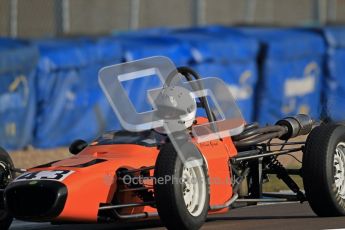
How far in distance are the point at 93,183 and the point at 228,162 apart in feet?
4.62

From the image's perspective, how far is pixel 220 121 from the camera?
9273mm

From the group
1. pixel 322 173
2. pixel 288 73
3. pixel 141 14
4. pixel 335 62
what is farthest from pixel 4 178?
pixel 141 14

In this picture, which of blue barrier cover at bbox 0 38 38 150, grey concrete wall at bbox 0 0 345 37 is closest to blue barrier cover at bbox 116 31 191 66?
grey concrete wall at bbox 0 0 345 37

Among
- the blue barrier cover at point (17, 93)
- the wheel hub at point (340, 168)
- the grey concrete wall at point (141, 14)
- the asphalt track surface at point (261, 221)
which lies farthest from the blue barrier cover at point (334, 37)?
the wheel hub at point (340, 168)

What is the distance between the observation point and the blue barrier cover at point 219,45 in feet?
59.5

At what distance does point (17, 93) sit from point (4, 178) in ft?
23.4

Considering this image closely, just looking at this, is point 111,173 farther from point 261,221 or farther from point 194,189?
point 261,221

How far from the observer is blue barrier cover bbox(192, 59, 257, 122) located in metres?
18.2

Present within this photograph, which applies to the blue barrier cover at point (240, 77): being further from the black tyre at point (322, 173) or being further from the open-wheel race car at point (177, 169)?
the black tyre at point (322, 173)

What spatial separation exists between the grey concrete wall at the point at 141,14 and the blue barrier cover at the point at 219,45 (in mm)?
1942

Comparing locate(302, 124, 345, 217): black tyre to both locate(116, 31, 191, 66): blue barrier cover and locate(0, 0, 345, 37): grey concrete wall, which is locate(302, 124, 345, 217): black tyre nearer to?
locate(116, 31, 191, 66): blue barrier cover

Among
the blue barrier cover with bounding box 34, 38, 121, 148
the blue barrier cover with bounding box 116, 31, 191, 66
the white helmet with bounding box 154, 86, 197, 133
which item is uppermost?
the white helmet with bounding box 154, 86, 197, 133

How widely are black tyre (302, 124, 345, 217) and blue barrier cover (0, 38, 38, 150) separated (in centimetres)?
777

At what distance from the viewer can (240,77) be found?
1858cm
